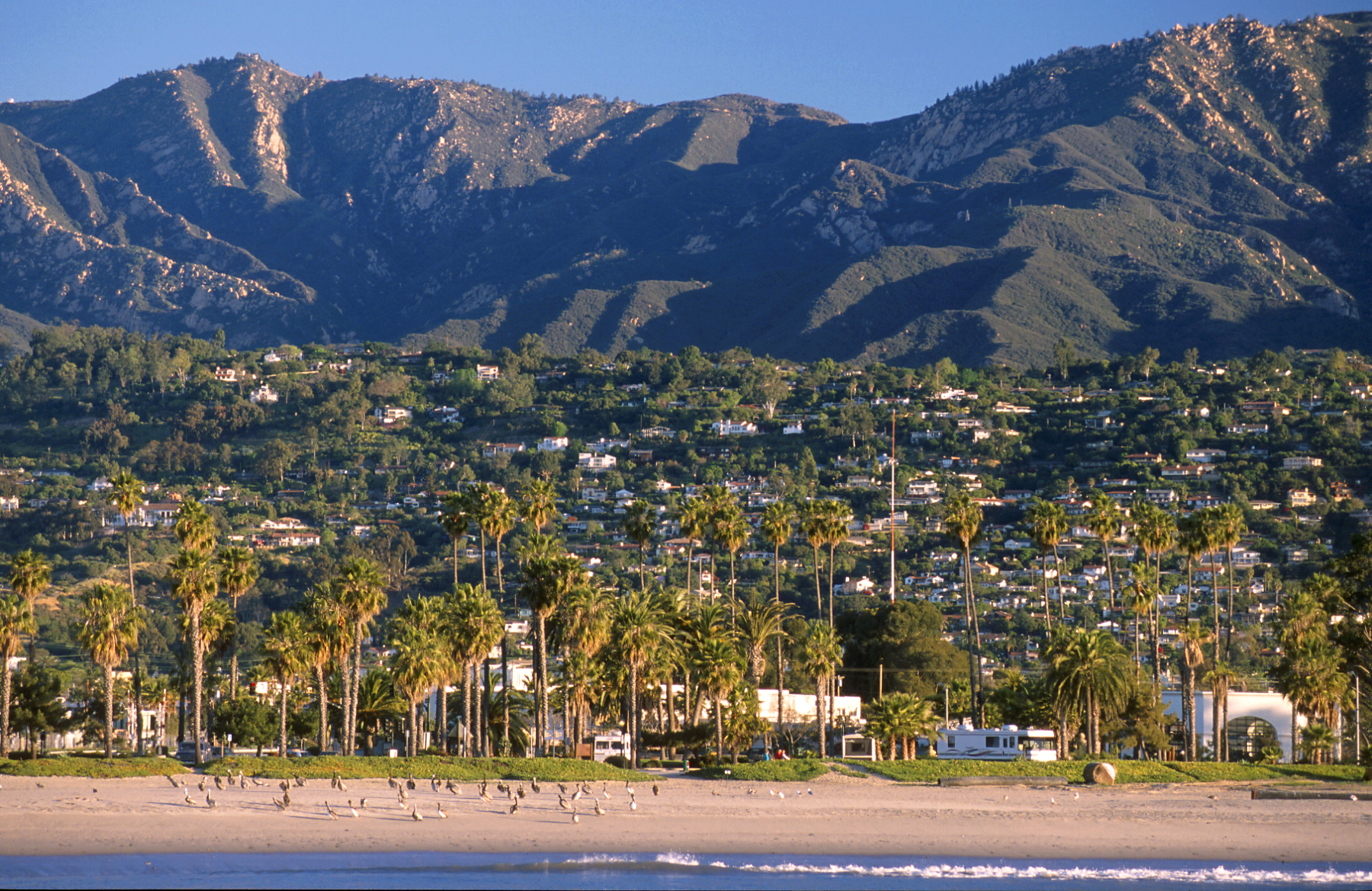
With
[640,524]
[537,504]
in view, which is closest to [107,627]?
[537,504]

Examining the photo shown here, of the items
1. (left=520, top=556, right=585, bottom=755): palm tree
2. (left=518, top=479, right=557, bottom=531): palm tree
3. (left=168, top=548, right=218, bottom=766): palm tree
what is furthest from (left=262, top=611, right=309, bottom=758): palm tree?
(left=518, top=479, right=557, bottom=531): palm tree

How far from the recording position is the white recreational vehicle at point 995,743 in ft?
235

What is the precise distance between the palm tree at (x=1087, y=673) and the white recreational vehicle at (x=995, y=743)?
11.8 ft

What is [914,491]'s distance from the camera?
186 metres

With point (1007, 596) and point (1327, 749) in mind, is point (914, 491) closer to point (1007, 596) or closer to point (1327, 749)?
point (1007, 596)

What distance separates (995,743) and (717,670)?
15.9m

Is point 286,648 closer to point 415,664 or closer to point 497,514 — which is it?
point 415,664

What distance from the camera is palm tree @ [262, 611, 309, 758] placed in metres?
66.4

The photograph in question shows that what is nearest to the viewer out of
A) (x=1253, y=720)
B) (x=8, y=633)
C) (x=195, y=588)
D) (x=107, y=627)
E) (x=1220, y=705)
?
(x=8, y=633)

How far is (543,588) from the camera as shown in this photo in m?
65.6

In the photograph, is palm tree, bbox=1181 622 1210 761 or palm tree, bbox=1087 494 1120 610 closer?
palm tree, bbox=1181 622 1210 761

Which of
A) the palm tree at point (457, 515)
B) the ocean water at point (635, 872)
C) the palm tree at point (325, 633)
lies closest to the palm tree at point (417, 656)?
the palm tree at point (325, 633)

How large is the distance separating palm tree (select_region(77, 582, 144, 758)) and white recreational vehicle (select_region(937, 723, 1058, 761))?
40406 millimetres

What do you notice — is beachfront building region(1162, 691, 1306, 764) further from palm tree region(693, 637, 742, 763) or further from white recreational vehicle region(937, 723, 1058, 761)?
palm tree region(693, 637, 742, 763)
